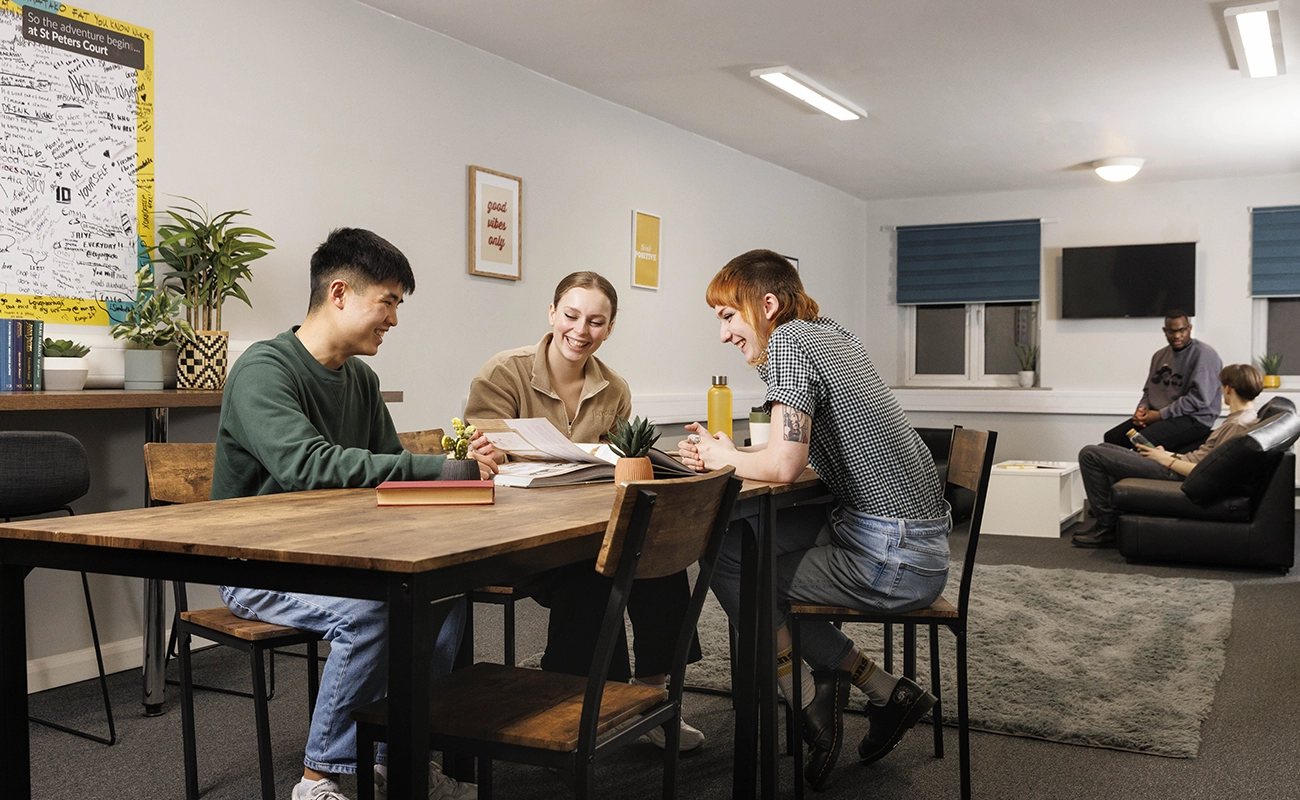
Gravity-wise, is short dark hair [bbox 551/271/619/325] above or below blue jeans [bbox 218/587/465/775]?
above

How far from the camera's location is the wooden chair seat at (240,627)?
184cm

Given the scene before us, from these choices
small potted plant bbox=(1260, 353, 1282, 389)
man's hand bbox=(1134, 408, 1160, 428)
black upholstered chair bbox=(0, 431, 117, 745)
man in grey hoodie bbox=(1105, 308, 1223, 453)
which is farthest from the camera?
small potted plant bbox=(1260, 353, 1282, 389)

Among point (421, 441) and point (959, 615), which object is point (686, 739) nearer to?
point (959, 615)

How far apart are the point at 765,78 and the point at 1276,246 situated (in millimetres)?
4598

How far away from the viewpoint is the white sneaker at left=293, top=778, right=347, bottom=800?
168cm

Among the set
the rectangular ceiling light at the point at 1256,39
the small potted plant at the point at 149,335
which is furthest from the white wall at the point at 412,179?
the rectangular ceiling light at the point at 1256,39

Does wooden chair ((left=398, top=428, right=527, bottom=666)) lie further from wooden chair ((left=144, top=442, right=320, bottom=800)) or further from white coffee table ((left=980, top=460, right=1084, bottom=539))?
white coffee table ((left=980, top=460, right=1084, bottom=539))

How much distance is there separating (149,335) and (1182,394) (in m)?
6.17

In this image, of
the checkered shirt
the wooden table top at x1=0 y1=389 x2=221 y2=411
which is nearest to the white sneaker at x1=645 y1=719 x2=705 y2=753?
the checkered shirt

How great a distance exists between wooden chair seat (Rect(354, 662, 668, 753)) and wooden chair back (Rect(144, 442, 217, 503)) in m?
0.94

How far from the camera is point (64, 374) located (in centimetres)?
289

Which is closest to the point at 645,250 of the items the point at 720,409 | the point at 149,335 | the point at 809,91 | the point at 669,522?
the point at 809,91

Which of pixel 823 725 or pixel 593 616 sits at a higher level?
pixel 593 616

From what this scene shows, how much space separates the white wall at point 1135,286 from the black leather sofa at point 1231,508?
2.51 metres
